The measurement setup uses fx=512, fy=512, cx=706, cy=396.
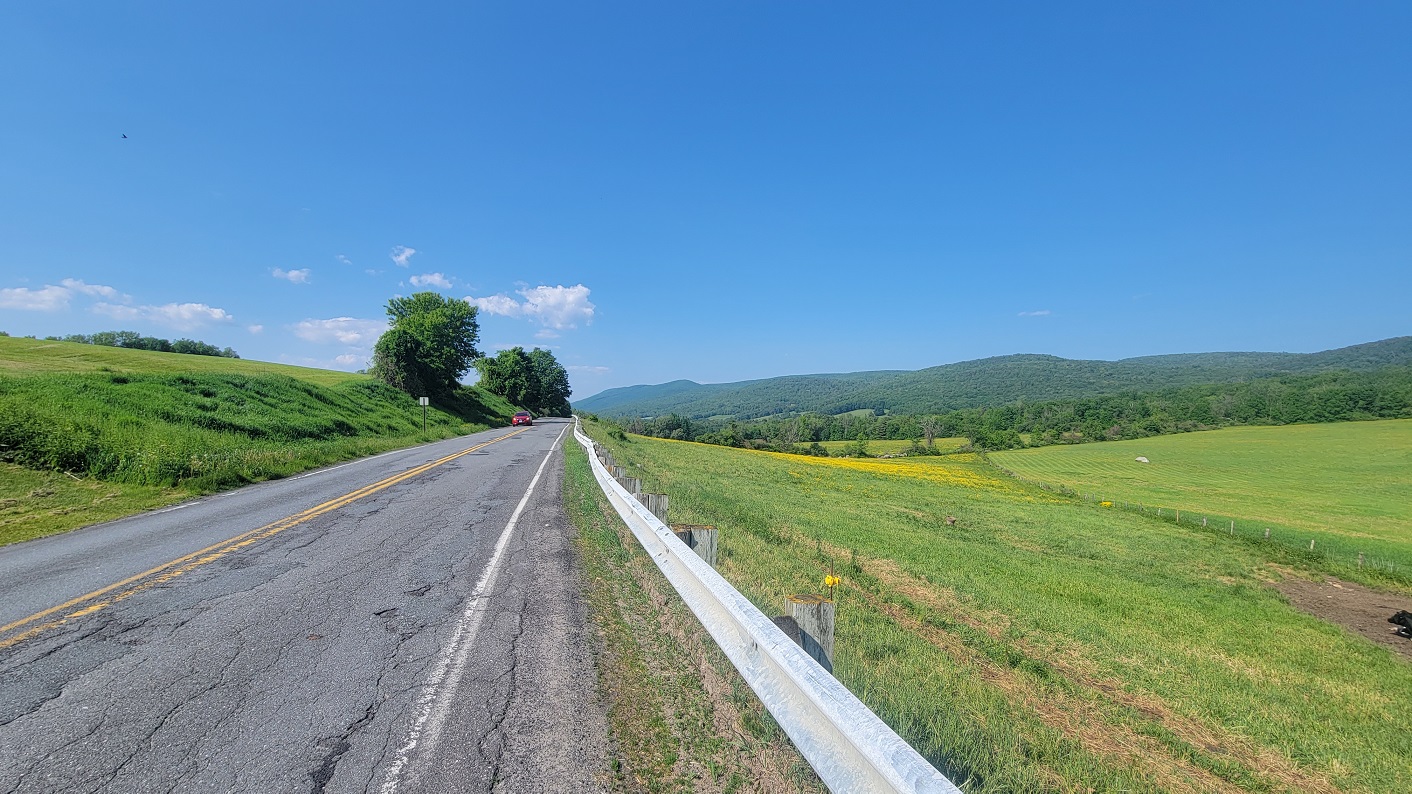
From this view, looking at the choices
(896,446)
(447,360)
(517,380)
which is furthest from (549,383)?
(896,446)

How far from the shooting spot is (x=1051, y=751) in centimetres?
385

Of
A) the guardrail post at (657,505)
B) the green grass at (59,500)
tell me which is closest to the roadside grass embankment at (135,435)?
the green grass at (59,500)

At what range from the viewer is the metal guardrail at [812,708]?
1639 millimetres

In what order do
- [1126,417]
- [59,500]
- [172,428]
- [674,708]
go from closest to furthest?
[674,708] → [59,500] → [172,428] → [1126,417]

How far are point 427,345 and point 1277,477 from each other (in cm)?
7692

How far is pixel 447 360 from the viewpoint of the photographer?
51812mm

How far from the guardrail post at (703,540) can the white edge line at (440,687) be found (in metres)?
1.97

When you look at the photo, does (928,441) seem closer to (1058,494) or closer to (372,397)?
(1058,494)

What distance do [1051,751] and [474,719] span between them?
13.6ft

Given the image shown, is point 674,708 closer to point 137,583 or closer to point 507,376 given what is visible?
point 137,583

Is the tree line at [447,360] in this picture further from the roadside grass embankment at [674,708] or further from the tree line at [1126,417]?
the roadside grass embankment at [674,708]

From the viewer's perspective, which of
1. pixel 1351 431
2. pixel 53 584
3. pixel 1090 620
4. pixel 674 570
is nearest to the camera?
pixel 674 570

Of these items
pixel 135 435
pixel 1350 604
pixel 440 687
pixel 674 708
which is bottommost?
pixel 1350 604

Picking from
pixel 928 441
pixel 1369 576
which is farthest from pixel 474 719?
pixel 928 441
